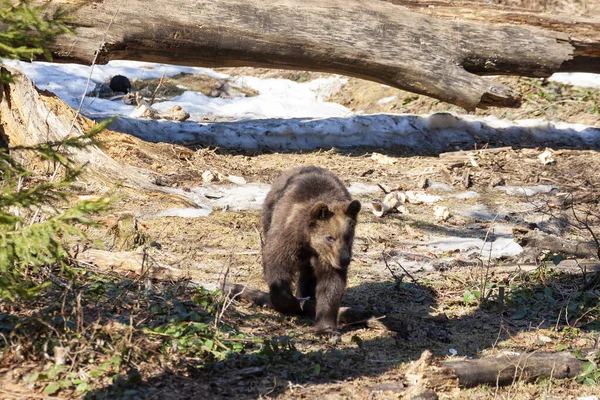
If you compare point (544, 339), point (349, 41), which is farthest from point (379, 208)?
point (544, 339)

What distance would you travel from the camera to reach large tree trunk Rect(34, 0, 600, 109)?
11453 millimetres

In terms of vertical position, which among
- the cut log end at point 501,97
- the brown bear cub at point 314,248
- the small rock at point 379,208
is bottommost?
the small rock at point 379,208

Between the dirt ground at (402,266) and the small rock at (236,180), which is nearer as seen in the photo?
the dirt ground at (402,266)

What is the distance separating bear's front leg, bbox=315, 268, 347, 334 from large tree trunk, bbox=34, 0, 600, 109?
5940 mm

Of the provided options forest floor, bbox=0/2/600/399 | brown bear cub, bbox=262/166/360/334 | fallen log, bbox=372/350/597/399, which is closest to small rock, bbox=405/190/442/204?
forest floor, bbox=0/2/600/399

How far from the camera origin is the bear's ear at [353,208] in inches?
273

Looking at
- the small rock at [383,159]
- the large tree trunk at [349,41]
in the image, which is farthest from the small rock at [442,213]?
the large tree trunk at [349,41]

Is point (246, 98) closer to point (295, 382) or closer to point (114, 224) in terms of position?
point (114, 224)

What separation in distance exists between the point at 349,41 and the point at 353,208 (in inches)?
240

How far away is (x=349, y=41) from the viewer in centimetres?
1248

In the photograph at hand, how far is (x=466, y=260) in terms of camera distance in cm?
918

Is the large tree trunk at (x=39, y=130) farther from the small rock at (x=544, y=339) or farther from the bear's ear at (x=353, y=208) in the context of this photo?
the small rock at (x=544, y=339)

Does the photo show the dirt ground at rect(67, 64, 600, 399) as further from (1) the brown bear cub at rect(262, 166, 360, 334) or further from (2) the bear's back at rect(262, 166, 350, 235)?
(2) the bear's back at rect(262, 166, 350, 235)

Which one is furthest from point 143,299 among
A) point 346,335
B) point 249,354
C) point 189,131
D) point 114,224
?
point 189,131
